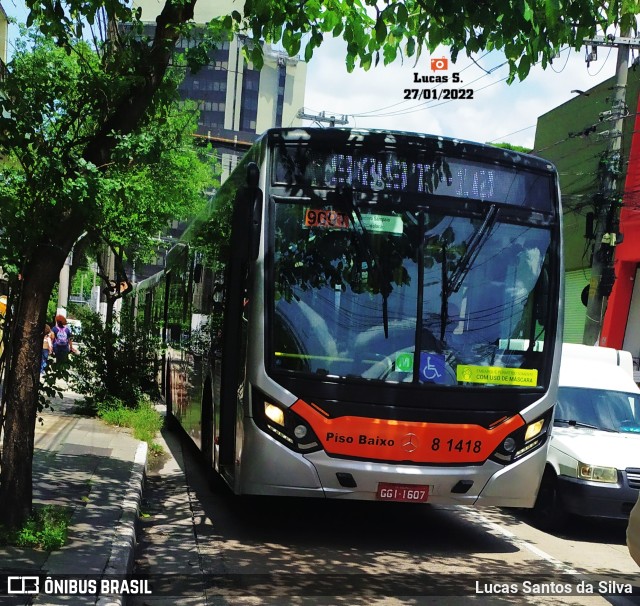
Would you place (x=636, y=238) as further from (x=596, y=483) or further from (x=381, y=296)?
(x=381, y=296)

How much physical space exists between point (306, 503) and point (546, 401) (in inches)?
130

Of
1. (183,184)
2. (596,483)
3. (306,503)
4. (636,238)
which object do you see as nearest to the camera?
(596,483)

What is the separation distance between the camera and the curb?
5495 millimetres

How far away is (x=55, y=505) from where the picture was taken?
7621mm

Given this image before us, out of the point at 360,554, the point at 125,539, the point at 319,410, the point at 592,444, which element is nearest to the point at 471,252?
the point at 319,410

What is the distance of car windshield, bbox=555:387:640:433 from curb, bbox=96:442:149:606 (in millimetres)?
5111

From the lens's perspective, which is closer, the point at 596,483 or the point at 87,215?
the point at 87,215

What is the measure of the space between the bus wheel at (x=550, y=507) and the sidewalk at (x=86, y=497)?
4.46m

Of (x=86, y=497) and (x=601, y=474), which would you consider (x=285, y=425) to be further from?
(x=601, y=474)

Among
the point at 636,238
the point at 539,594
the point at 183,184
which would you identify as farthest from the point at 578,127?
the point at 539,594

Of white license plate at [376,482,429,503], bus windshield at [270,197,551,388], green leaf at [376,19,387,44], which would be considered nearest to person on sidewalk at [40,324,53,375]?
bus windshield at [270,197,551,388]

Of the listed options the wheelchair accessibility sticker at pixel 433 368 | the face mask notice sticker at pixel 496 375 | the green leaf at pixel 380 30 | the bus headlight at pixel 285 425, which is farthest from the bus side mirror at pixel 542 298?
the green leaf at pixel 380 30

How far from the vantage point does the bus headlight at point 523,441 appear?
7.57 metres

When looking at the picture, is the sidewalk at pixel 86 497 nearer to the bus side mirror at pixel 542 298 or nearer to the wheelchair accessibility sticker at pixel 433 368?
the wheelchair accessibility sticker at pixel 433 368
